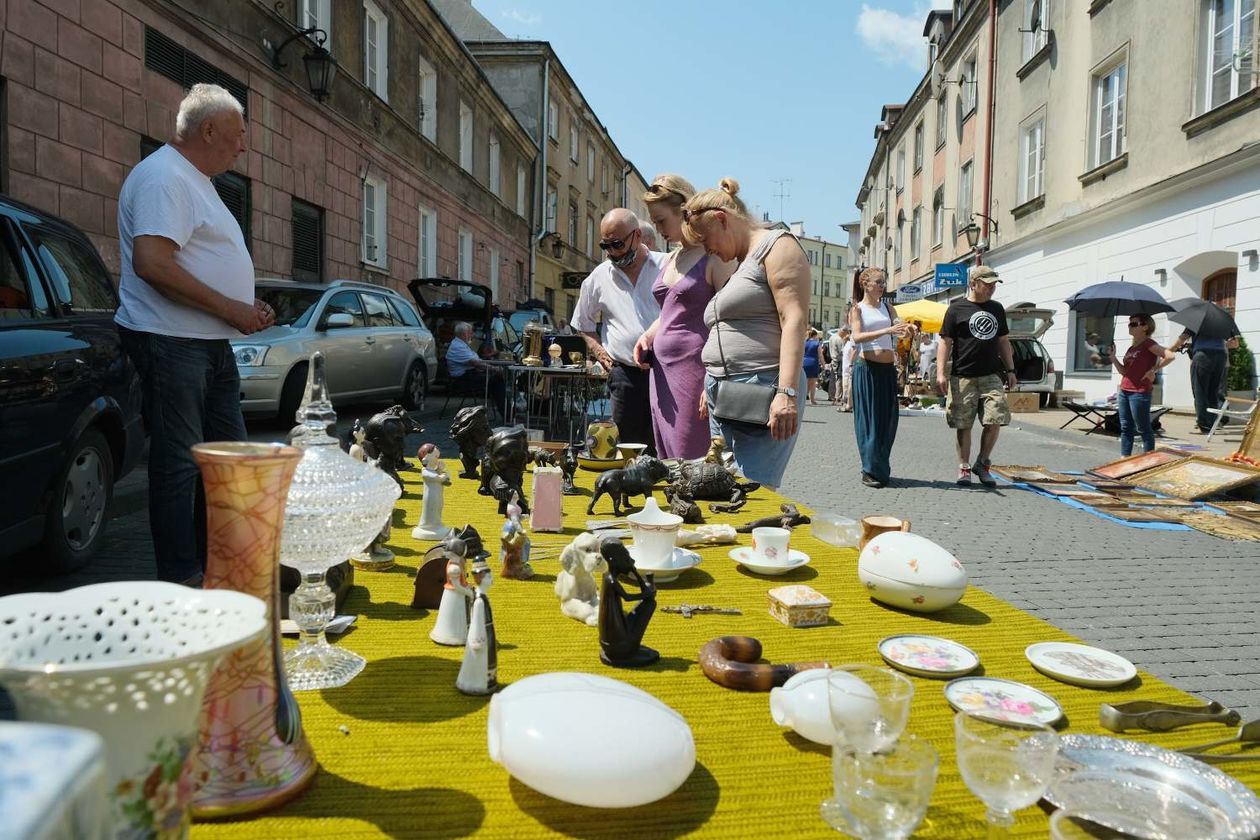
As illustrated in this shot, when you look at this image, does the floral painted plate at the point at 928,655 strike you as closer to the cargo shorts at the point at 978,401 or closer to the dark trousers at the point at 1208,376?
the cargo shorts at the point at 978,401

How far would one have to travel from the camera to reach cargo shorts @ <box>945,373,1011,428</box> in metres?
6.69

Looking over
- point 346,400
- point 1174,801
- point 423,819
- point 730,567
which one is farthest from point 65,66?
point 1174,801

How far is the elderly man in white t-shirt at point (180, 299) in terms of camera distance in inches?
98.5

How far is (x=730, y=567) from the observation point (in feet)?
7.19

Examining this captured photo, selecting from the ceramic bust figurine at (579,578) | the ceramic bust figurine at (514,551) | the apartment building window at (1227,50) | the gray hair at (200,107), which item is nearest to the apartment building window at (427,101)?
the apartment building window at (1227,50)

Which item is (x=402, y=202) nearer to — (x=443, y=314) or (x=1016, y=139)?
(x=443, y=314)

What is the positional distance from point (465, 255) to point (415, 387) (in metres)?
9.75

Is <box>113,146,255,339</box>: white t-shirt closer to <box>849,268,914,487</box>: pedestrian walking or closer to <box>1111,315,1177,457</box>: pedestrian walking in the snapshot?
<box>849,268,914,487</box>: pedestrian walking

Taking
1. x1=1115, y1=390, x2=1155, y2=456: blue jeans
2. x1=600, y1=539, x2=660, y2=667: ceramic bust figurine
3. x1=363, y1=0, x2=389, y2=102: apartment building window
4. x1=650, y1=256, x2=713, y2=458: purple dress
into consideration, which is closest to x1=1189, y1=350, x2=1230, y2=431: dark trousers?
x1=1115, y1=390, x2=1155, y2=456: blue jeans

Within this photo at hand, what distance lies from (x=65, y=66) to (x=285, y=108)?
4.24 meters

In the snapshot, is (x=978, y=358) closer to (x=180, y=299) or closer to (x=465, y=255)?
(x=180, y=299)

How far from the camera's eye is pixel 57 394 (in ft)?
11.2

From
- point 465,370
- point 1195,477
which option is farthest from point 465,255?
point 1195,477

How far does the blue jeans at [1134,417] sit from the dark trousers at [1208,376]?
3.18 m
